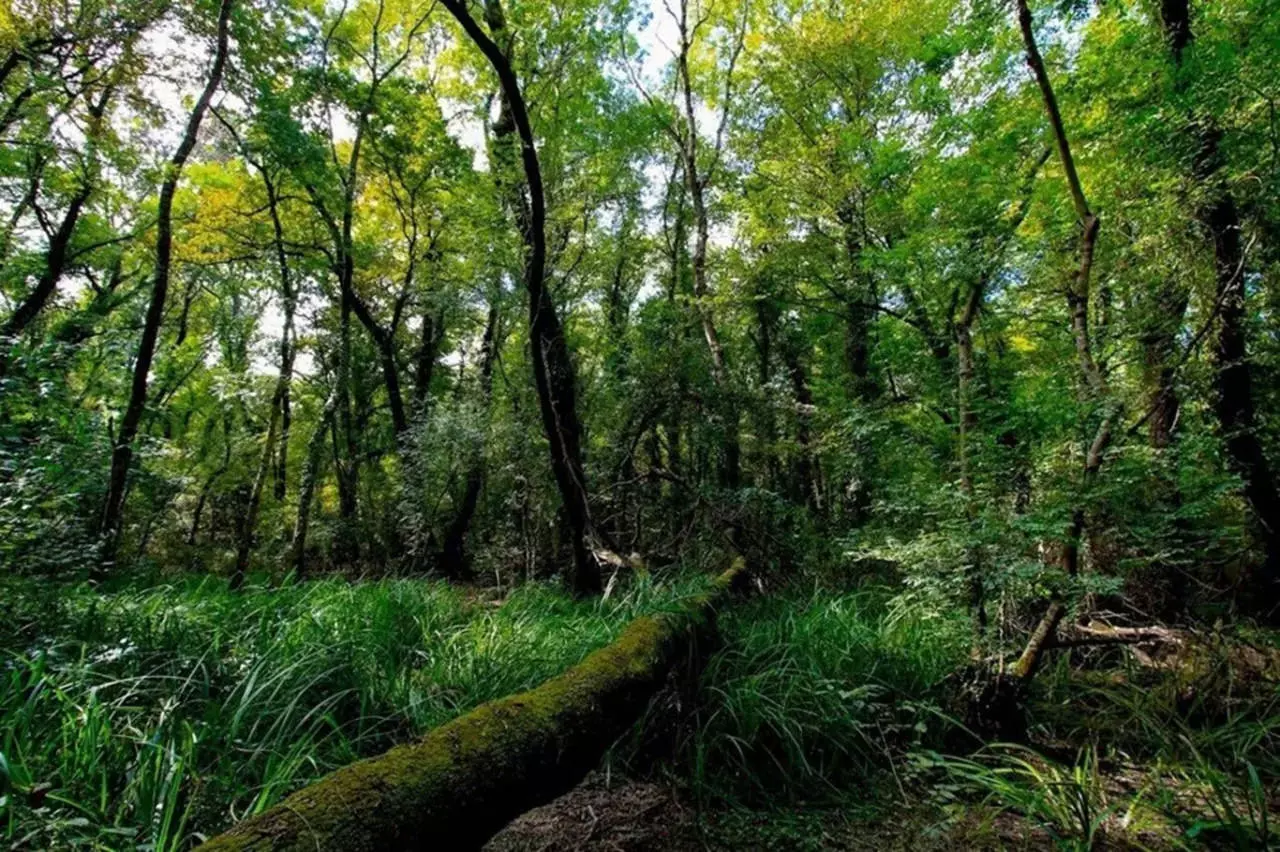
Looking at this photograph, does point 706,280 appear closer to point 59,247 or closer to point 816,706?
point 816,706

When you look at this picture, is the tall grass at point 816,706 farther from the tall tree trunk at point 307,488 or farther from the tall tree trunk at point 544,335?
the tall tree trunk at point 307,488

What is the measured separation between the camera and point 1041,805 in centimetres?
252

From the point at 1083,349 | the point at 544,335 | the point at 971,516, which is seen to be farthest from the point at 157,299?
the point at 1083,349

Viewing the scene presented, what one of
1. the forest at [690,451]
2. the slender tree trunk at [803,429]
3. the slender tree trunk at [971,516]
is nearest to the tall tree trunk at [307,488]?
the forest at [690,451]

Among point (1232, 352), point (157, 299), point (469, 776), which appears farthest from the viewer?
point (157, 299)

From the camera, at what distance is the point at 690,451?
30.8ft

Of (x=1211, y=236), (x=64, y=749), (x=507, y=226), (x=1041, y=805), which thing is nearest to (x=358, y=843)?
(x=64, y=749)

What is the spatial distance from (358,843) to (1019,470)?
168 inches

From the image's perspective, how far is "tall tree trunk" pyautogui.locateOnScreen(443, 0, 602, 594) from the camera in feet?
13.9

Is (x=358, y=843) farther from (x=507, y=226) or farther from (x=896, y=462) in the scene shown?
(x=507, y=226)

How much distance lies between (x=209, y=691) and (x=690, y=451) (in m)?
7.39

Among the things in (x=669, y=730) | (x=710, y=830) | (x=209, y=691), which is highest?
(x=209, y=691)

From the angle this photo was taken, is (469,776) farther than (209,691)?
No

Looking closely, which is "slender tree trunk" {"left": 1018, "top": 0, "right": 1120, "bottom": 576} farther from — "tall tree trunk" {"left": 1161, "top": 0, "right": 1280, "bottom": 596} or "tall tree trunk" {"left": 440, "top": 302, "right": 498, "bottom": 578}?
"tall tree trunk" {"left": 440, "top": 302, "right": 498, "bottom": 578}
